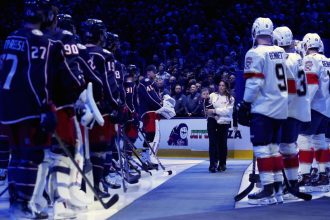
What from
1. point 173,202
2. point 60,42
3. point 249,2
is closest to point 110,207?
point 173,202

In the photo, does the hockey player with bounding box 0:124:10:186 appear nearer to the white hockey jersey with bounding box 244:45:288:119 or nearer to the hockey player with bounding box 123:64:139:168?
the hockey player with bounding box 123:64:139:168

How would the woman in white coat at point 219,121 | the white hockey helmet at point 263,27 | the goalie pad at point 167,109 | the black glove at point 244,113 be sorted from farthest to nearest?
the goalie pad at point 167,109
the woman in white coat at point 219,121
the white hockey helmet at point 263,27
the black glove at point 244,113

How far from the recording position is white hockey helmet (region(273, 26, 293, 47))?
838cm

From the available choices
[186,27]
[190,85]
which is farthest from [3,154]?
[186,27]

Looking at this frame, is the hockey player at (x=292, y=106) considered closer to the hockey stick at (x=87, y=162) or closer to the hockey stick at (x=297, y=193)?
the hockey stick at (x=297, y=193)

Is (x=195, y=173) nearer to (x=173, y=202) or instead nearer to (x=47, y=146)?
(x=173, y=202)

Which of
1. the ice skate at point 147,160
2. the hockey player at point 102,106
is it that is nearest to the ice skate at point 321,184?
the hockey player at point 102,106

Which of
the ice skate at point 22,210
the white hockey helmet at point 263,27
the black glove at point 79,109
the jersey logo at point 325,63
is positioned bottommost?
the ice skate at point 22,210

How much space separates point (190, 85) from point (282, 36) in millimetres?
8621

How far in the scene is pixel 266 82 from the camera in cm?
776

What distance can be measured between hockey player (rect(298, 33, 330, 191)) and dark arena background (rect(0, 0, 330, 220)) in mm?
119

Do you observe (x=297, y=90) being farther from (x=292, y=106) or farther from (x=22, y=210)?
(x=22, y=210)

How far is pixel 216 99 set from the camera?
12516 mm

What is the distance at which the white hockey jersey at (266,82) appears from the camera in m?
7.65
